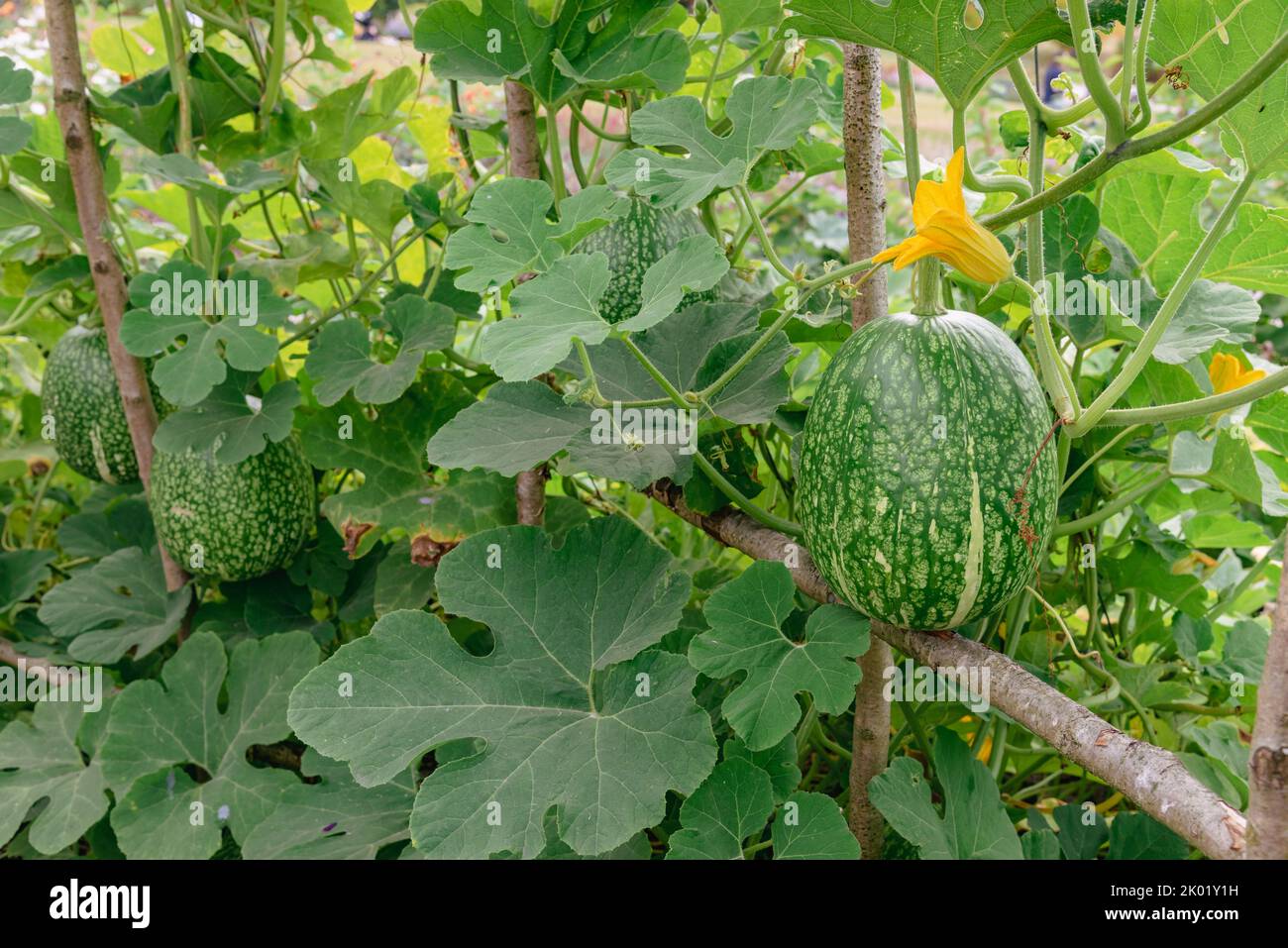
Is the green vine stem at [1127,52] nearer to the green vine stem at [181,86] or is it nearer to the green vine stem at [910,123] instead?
the green vine stem at [910,123]

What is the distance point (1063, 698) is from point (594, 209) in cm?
72

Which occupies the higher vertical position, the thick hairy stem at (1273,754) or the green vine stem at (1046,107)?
the green vine stem at (1046,107)

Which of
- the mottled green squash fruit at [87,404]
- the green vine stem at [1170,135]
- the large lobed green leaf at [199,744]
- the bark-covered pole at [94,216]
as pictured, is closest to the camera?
the green vine stem at [1170,135]

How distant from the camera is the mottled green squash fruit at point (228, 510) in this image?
5.56ft

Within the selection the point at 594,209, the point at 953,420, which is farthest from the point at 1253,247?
the point at 594,209

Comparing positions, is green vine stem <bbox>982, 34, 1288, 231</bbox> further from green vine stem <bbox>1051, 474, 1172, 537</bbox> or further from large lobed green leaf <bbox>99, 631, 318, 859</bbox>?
large lobed green leaf <bbox>99, 631, 318, 859</bbox>

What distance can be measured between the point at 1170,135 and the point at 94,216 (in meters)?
1.55

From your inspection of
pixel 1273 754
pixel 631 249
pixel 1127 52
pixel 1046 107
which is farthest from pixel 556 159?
pixel 1273 754

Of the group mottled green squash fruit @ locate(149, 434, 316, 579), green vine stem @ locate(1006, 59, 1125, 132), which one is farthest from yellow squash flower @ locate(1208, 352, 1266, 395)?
mottled green squash fruit @ locate(149, 434, 316, 579)

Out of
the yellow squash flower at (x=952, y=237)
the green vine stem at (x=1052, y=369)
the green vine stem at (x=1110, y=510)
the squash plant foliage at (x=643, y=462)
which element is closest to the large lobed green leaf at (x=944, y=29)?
the squash plant foliage at (x=643, y=462)

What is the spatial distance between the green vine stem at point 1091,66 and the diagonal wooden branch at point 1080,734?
535mm

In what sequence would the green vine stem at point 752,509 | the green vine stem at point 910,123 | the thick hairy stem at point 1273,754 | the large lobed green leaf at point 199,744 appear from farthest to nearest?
the large lobed green leaf at point 199,744
the green vine stem at point 752,509
the green vine stem at point 910,123
the thick hairy stem at point 1273,754

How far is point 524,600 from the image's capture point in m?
1.36
